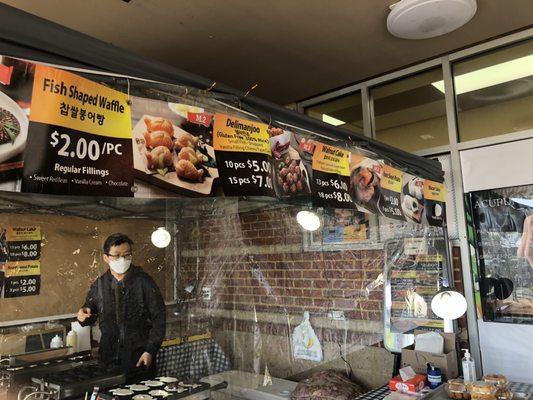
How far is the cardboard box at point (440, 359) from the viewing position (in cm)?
254

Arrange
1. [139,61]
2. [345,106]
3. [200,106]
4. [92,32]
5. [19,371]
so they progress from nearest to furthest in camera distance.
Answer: [139,61] → [200,106] → [19,371] → [92,32] → [345,106]

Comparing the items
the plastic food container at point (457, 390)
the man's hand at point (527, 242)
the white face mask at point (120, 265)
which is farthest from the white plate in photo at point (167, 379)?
the man's hand at point (527, 242)

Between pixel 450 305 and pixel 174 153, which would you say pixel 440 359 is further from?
pixel 174 153

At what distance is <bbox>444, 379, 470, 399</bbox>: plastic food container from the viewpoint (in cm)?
224

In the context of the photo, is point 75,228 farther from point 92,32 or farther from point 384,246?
point 384,246

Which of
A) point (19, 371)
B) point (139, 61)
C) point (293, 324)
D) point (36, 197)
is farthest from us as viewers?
point (293, 324)

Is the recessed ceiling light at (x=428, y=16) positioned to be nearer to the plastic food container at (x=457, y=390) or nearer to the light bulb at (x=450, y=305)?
the light bulb at (x=450, y=305)

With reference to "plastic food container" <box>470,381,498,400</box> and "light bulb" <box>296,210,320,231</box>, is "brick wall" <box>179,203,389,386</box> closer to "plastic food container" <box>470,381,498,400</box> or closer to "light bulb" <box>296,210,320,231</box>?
"light bulb" <box>296,210,320,231</box>

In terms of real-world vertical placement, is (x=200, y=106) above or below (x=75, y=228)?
above

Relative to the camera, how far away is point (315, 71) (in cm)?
364

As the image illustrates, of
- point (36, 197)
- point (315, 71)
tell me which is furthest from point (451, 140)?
point (36, 197)

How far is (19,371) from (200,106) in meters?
1.50

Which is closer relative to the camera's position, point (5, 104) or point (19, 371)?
point (5, 104)

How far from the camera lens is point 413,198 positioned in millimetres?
2852
